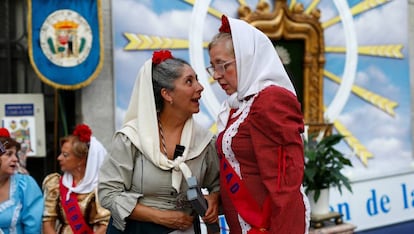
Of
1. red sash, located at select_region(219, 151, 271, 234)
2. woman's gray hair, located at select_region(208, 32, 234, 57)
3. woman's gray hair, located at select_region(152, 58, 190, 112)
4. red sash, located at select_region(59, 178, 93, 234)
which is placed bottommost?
red sash, located at select_region(59, 178, 93, 234)

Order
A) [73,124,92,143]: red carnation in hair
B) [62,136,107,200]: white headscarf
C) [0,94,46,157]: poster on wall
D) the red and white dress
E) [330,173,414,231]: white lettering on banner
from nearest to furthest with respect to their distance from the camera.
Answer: the red and white dress, [62,136,107,200]: white headscarf, [73,124,92,143]: red carnation in hair, [0,94,46,157]: poster on wall, [330,173,414,231]: white lettering on banner

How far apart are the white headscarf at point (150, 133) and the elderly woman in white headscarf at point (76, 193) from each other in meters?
1.06

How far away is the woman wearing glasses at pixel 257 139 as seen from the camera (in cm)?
180

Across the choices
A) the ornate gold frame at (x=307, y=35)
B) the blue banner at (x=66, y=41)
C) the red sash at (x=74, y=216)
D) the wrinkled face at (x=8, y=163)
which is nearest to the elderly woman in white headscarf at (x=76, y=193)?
the red sash at (x=74, y=216)

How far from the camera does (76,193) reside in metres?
3.00

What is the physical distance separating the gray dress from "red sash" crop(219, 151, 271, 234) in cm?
15

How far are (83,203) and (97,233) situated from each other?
19cm

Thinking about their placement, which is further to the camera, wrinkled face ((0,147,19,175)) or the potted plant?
the potted plant

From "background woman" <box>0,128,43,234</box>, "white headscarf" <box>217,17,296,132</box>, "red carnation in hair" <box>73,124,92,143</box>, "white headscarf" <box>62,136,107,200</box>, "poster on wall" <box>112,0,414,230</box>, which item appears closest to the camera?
"white headscarf" <box>217,17,296,132</box>

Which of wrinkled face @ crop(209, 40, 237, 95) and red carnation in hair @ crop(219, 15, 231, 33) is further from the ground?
red carnation in hair @ crop(219, 15, 231, 33)

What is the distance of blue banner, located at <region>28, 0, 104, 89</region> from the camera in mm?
4258

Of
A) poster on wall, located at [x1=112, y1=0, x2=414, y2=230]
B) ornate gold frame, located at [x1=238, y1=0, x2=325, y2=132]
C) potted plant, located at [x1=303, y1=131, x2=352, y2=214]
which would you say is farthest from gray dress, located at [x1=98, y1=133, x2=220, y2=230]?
ornate gold frame, located at [x1=238, y1=0, x2=325, y2=132]

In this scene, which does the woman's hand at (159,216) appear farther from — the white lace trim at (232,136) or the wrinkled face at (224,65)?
the wrinkled face at (224,65)

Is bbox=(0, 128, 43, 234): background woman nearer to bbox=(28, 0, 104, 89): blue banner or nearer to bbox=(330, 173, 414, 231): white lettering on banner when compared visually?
bbox=(28, 0, 104, 89): blue banner
